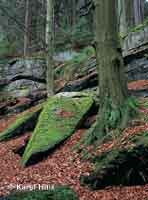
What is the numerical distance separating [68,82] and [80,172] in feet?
34.3

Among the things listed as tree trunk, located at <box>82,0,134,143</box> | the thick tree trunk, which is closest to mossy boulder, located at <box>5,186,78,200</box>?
tree trunk, located at <box>82,0,134,143</box>

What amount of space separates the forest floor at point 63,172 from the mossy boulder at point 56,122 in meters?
0.25

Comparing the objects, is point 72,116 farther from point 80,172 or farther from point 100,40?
point 80,172

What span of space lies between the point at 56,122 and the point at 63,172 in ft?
9.03

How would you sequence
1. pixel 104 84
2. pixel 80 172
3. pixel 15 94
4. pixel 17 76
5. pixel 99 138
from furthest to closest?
pixel 17 76
pixel 15 94
pixel 104 84
pixel 99 138
pixel 80 172

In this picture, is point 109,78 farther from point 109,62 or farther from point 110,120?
point 110,120

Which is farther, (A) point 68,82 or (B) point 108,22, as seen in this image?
(A) point 68,82

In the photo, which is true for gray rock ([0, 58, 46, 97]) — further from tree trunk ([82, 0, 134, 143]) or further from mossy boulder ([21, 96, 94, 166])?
tree trunk ([82, 0, 134, 143])

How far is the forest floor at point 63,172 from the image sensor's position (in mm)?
6266

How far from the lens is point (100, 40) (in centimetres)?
941

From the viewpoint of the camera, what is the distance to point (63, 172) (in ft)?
25.8

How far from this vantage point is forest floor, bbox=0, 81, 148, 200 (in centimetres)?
627

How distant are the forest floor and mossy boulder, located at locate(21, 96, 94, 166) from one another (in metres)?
0.25

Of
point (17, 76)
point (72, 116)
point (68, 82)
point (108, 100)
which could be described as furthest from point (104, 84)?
point (17, 76)
